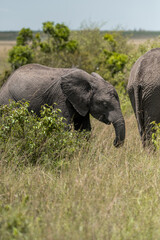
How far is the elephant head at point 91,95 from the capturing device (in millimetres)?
6223

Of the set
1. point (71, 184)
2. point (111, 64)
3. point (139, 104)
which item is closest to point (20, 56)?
point (111, 64)

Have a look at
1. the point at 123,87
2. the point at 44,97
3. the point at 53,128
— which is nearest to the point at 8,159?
the point at 53,128

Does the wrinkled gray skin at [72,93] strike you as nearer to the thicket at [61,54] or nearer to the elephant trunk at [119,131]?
the elephant trunk at [119,131]

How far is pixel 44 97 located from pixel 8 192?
245 centimetres

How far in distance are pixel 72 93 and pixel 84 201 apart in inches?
102

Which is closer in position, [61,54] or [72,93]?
[72,93]

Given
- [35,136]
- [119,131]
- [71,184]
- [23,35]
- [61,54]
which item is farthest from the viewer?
[23,35]

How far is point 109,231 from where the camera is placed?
3.62 m

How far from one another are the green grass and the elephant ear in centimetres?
86

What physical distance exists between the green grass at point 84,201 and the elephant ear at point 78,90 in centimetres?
86

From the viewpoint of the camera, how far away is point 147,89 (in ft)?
20.0

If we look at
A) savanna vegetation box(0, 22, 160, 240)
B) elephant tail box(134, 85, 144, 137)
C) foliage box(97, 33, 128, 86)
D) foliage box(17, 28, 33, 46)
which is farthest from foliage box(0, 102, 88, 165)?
foliage box(17, 28, 33, 46)

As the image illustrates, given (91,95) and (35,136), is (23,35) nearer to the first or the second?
(91,95)

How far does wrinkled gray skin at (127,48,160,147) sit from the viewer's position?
6.02 metres
